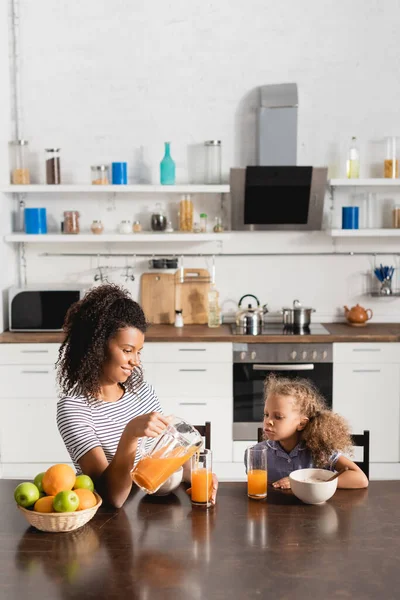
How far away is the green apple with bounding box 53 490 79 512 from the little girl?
0.70 meters

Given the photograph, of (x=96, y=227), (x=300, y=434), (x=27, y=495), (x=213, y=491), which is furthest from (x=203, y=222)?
(x=27, y=495)

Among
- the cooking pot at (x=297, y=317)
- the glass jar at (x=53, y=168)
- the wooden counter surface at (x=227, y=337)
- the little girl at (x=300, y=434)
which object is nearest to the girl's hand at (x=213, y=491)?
the little girl at (x=300, y=434)

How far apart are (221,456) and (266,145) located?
1.98 meters

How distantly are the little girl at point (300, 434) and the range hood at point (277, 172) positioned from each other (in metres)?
2.62

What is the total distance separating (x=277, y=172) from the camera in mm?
5168

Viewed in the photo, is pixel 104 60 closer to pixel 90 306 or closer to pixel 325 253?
pixel 325 253

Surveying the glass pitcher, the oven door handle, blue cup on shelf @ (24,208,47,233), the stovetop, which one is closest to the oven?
the oven door handle

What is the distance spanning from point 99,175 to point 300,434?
3018 millimetres

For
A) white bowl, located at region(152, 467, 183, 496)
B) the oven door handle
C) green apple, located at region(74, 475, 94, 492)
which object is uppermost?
green apple, located at region(74, 475, 94, 492)

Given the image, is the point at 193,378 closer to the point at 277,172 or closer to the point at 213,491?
the point at 277,172

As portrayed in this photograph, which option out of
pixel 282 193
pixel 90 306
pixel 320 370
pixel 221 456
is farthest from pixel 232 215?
pixel 90 306

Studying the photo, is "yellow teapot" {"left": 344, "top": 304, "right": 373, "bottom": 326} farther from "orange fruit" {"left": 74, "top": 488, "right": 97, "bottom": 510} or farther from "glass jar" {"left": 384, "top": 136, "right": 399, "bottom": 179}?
"orange fruit" {"left": 74, "top": 488, "right": 97, "bottom": 510}

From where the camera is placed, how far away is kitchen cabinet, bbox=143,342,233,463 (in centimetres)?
495

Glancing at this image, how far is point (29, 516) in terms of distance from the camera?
2.13 meters
